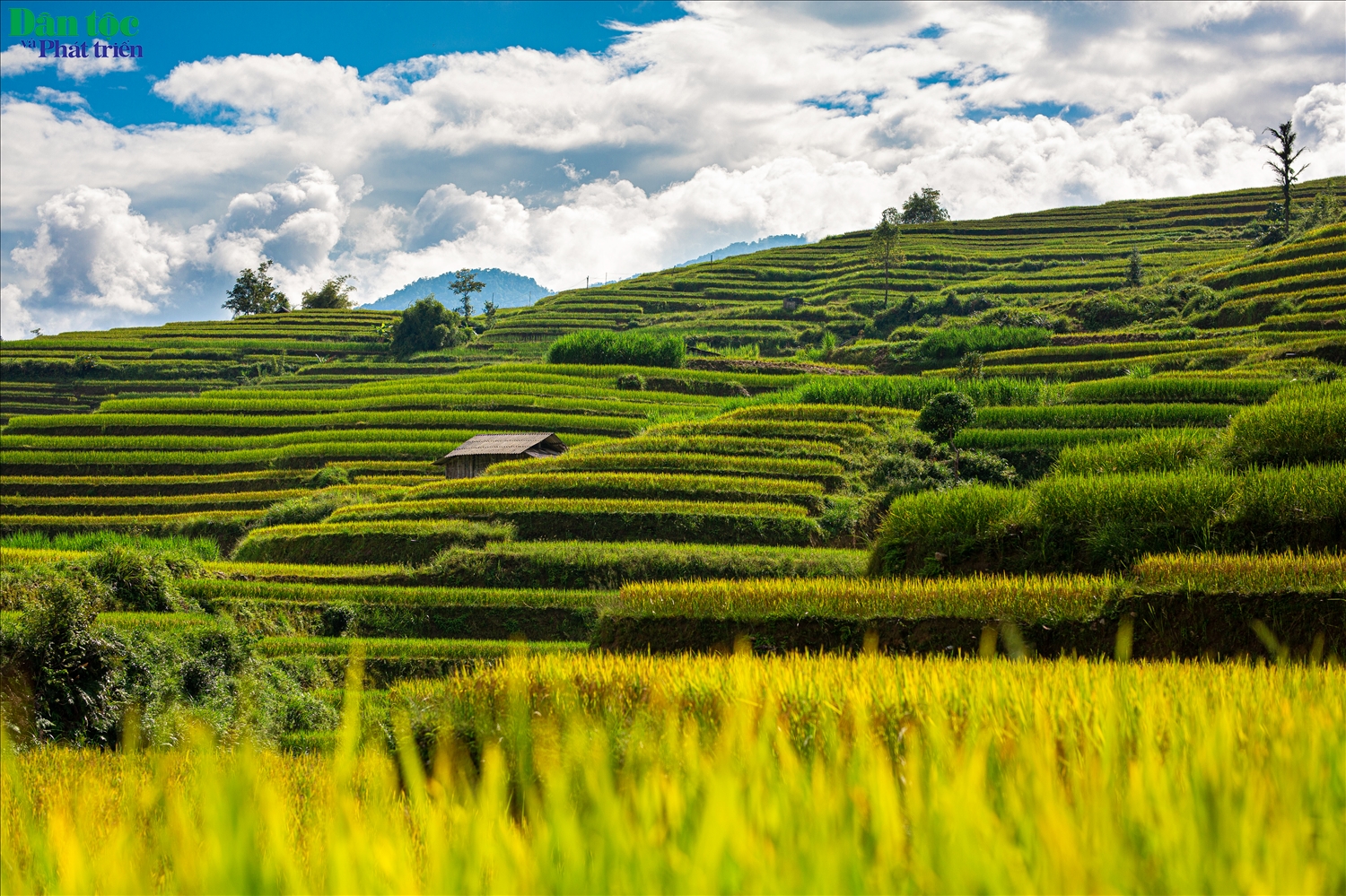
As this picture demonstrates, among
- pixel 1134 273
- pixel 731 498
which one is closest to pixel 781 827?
pixel 731 498

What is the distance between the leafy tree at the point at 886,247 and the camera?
70.1 metres

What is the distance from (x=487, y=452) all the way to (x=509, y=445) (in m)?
0.97

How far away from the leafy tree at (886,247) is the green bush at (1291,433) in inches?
1968

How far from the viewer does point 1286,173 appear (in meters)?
53.2

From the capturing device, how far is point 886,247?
7612 centimetres

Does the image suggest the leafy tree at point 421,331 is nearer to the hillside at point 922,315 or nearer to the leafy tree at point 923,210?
the hillside at point 922,315

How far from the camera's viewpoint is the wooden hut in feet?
115

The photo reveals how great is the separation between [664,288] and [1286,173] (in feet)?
161

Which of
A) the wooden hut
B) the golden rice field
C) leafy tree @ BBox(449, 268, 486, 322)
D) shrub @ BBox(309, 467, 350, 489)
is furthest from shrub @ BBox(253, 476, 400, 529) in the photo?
leafy tree @ BBox(449, 268, 486, 322)

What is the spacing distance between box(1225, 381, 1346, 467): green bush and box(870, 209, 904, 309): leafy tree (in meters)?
50.0

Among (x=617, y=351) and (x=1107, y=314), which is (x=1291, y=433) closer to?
(x=1107, y=314)

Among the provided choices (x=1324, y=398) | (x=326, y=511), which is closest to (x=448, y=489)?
(x=326, y=511)

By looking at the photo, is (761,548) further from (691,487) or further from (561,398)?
(561,398)

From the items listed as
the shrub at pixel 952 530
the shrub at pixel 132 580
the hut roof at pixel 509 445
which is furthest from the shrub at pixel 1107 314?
the shrub at pixel 132 580
